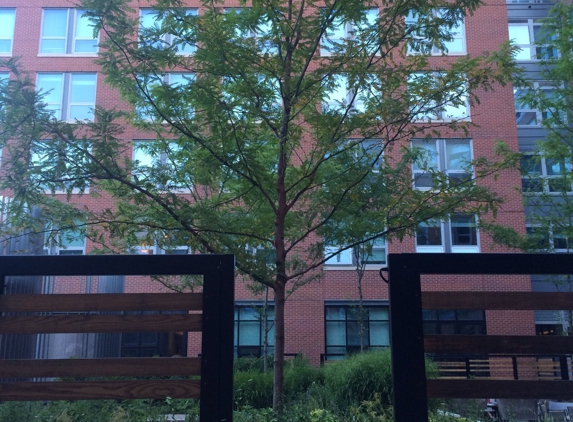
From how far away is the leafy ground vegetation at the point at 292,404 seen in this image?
17.9 ft

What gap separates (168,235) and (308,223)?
207cm

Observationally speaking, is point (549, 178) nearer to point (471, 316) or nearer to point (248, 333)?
point (471, 316)

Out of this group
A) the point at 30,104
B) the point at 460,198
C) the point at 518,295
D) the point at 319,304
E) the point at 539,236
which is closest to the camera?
the point at 518,295

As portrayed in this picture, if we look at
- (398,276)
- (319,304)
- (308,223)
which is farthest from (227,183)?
(319,304)

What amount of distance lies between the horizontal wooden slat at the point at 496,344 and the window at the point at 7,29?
25.1 metres

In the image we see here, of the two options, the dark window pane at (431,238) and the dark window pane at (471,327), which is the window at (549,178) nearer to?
the dark window pane at (431,238)

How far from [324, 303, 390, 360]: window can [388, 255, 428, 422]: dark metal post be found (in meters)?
18.8

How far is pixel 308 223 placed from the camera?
791cm

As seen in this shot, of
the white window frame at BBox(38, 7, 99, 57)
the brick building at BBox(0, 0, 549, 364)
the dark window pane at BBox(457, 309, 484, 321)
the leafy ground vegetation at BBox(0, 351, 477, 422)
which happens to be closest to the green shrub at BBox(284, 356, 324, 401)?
the leafy ground vegetation at BBox(0, 351, 477, 422)

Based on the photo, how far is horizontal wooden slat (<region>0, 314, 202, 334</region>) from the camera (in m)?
3.84

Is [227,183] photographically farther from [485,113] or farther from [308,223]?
[485,113]

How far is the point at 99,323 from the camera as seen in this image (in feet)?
12.7

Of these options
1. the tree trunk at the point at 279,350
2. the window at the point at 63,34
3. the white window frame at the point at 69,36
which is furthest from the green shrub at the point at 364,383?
the window at the point at 63,34

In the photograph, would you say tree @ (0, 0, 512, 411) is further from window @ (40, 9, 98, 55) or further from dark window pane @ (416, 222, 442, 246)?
window @ (40, 9, 98, 55)
